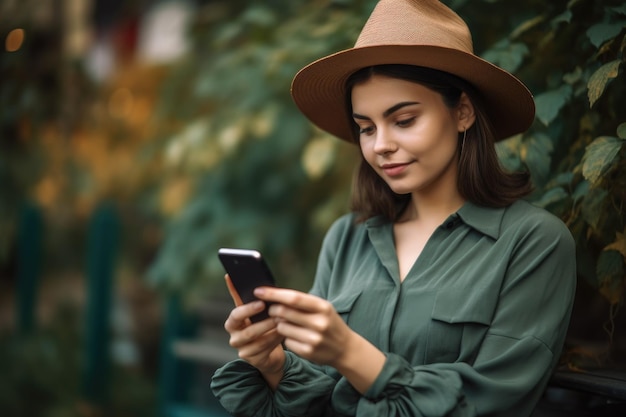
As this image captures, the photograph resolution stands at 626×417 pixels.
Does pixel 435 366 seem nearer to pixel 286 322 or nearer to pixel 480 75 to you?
pixel 286 322

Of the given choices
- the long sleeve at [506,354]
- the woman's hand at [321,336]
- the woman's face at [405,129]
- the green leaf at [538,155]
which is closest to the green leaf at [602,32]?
the green leaf at [538,155]

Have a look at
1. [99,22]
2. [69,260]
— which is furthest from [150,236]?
[99,22]

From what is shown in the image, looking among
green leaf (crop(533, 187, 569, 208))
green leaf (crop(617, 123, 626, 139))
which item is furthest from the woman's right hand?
green leaf (crop(617, 123, 626, 139))

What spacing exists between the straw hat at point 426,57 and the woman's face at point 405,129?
69 millimetres

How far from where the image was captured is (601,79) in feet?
6.53

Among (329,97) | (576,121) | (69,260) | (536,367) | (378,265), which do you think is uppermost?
(329,97)

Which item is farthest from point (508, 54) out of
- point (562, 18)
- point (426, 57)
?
point (426, 57)

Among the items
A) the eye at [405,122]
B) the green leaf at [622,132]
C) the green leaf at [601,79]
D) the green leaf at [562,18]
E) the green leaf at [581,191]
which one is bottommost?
the green leaf at [581,191]

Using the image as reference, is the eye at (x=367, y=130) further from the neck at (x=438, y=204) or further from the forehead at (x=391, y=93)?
the neck at (x=438, y=204)

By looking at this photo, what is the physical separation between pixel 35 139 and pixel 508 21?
3.70 m

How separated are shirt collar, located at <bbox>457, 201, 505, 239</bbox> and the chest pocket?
6.6 inches

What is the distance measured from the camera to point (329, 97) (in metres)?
2.22

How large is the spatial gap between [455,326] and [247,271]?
49 cm

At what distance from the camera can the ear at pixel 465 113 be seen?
199 centimetres
